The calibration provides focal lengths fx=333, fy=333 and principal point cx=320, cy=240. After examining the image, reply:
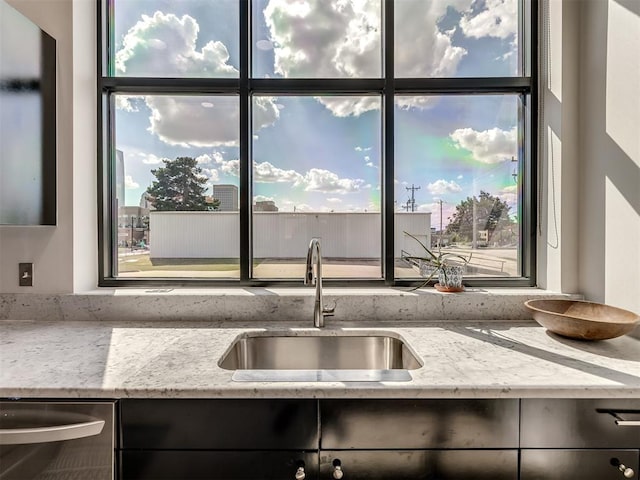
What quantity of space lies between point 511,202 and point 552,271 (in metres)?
0.42

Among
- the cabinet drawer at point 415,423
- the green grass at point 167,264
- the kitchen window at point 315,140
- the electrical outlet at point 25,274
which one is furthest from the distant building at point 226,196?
the cabinet drawer at point 415,423

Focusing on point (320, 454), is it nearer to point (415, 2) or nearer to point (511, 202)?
point (511, 202)

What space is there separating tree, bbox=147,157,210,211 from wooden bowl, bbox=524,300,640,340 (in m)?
1.66

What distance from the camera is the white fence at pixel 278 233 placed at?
1845mm

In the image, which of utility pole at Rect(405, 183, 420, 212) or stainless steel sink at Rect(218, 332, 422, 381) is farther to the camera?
utility pole at Rect(405, 183, 420, 212)

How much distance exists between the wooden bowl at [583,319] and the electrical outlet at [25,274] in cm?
229

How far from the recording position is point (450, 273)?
1700 millimetres

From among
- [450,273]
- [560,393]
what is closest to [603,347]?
[560,393]

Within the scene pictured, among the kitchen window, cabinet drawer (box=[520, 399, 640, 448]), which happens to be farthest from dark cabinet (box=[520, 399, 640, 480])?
the kitchen window

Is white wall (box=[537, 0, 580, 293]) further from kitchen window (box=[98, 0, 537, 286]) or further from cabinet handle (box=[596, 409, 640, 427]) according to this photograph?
cabinet handle (box=[596, 409, 640, 427])

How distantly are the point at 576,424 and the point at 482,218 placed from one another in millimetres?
1112

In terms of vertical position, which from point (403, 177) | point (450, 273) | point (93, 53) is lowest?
point (450, 273)

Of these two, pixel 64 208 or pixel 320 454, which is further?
pixel 64 208

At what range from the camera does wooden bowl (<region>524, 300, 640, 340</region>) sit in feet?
4.03
